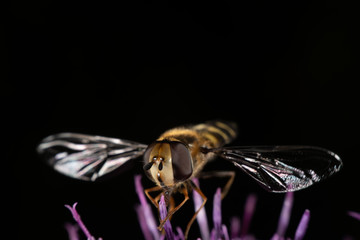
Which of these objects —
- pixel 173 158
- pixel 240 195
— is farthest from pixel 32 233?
pixel 173 158

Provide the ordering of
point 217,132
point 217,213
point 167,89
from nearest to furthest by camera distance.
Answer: point 217,213, point 217,132, point 167,89

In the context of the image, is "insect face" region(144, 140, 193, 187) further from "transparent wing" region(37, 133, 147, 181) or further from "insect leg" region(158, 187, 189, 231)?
"transparent wing" region(37, 133, 147, 181)

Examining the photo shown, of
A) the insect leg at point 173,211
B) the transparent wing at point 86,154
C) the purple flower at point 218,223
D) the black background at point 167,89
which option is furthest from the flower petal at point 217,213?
the black background at point 167,89

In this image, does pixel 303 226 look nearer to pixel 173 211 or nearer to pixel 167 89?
pixel 173 211

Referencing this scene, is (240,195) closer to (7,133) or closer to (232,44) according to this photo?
(232,44)

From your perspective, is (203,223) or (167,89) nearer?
(203,223)

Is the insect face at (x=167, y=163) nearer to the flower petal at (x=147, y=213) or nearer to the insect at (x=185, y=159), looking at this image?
the insect at (x=185, y=159)

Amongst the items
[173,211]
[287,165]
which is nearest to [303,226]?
[287,165]
